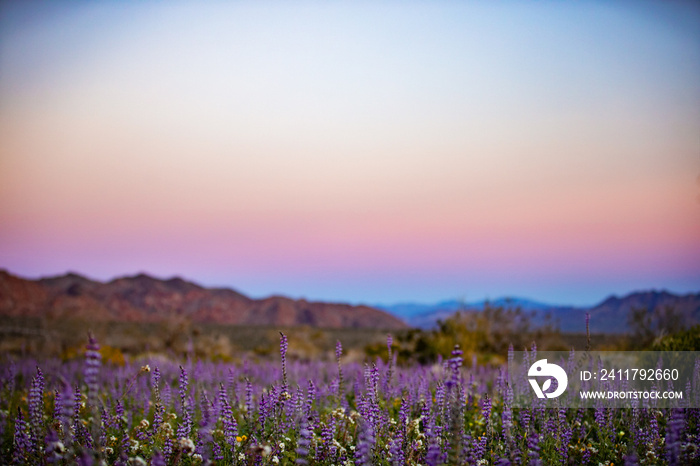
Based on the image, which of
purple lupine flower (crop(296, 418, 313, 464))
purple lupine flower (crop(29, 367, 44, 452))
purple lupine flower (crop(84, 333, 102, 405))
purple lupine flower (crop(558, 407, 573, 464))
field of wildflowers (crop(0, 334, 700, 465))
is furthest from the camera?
purple lupine flower (crop(558, 407, 573, 464))

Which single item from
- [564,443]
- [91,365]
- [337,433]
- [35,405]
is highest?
[91,365]

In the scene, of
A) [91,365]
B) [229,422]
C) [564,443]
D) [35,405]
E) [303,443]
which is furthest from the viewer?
[564,443]

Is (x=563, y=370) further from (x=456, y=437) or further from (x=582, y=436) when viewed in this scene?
(x=456, y=437)

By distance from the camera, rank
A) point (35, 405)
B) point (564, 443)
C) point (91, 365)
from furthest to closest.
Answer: point (564, 443)
point (35, 405)
point (91, 365)

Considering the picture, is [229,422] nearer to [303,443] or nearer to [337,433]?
[303,443]

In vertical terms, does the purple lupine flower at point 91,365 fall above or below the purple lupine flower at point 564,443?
above

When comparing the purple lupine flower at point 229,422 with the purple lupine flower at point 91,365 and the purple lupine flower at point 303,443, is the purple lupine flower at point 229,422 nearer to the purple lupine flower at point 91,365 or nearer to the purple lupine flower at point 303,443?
the purple lupine flower at point 303,443

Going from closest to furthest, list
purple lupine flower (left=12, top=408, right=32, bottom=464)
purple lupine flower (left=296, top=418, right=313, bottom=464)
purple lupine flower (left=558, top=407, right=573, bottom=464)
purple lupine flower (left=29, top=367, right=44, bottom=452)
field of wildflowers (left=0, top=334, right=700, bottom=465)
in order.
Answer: purple lupine flower (left=296, top=418, right=313, bottom=464), field of wildflowers (left=0, top=334, right=700, bottom=465), purple lupine flower (left=12, top=408, right=32, bottom=464), purple lupine flower (left=29, top=367, right=44, bottom=452), purple lupine flower (left=558, top=407, right=573, bottom=464)

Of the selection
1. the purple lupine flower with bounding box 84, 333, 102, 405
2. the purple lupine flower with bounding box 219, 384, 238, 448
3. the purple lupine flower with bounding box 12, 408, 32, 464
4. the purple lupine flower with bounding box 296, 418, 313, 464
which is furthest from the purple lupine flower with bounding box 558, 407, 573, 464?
the purple lupine flower with bounding box 12, 408, 32, 464

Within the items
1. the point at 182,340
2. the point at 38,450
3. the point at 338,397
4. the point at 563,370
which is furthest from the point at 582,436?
the point at 182,340

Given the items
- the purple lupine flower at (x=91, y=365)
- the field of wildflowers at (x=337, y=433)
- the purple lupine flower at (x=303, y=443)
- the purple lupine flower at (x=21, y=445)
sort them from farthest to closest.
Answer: the purple lupine flower at (x=21, y=445) → the field of wildflowers at (x=337, y=433) → the purple lupine flower at (x=303, y=443) → the purple lupine flower at (x=91, y=365)

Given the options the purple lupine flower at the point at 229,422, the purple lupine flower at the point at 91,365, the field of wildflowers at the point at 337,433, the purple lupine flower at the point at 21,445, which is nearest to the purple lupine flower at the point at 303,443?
the field of wildflowers at the point at 337,433

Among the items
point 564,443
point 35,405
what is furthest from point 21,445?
point 564,443

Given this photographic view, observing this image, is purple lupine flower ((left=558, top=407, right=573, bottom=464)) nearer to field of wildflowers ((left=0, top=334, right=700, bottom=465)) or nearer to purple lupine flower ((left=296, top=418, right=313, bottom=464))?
field of wildflowers ((left=0, top=334, right=700, bottom=465))
